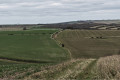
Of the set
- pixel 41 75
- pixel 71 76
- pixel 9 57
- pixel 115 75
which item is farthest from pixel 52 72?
pixel 9 57

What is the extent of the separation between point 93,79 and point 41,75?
5459 mm

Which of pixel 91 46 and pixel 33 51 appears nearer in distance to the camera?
pixel 33 51

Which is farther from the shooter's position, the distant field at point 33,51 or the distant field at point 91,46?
the distant field at point 91,46

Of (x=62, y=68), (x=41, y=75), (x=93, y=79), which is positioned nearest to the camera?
(x=93, y=79)

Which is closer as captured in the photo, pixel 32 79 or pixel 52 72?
pixel 32 79

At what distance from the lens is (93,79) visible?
1723cm

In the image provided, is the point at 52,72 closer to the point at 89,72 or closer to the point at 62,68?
the point at 62,68

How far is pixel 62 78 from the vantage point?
17.8 metres

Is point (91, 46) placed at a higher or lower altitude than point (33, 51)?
lower

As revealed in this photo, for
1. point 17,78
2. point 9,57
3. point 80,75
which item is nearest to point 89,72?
point 80,75

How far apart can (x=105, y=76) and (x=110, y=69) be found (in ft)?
6.72

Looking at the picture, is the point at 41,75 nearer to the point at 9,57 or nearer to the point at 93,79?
the point at 93,79

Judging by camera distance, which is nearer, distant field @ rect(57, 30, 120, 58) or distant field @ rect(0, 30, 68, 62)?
distant field @ rect(0, 30, 68, 62)

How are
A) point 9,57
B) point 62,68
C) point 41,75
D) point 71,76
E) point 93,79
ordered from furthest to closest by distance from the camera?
point 9,57, point 62,68, point 41,75, point 71,76, point 93,79
